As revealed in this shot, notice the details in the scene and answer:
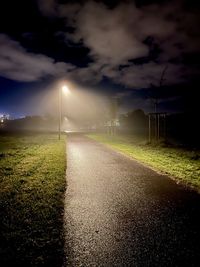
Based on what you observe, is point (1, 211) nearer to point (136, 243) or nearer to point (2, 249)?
point (2, 249)

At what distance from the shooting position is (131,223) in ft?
16.5

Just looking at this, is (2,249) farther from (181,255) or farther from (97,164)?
(97,164)

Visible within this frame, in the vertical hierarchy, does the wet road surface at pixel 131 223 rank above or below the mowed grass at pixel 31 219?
below

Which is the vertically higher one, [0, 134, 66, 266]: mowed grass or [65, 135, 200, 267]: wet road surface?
[0, 134, 66, 266]: mowed grass

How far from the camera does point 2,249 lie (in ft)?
12.9

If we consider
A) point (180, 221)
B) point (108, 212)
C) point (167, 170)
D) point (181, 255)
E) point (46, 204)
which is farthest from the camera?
point (167, 170)

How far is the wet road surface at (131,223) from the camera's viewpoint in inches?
147

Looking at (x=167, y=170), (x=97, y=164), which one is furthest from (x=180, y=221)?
(x=97, y=164)

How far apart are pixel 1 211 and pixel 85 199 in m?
2.27

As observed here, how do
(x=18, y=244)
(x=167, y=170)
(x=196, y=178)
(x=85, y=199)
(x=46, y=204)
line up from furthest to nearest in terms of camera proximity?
1. (x=167, y=170)
2. (x=196, y=178)
3. (x=85, y=199)
4. (x=46, y=204)
5. (x=18, y=244)

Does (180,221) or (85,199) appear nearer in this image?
(180,221)

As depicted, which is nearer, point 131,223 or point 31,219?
point 131,223

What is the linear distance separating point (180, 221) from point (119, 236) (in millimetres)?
1550

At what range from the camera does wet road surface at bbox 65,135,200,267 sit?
373 centimetres
